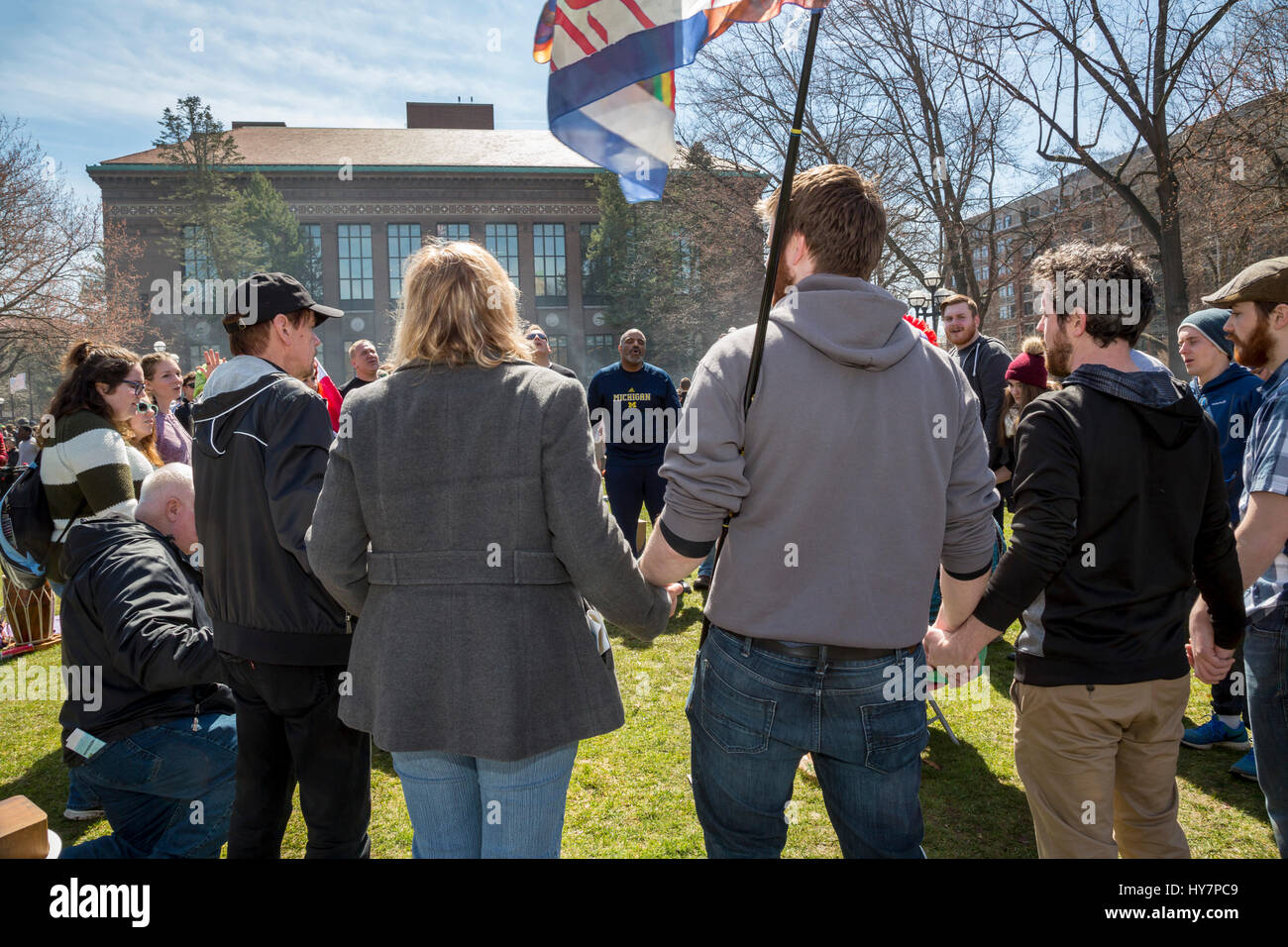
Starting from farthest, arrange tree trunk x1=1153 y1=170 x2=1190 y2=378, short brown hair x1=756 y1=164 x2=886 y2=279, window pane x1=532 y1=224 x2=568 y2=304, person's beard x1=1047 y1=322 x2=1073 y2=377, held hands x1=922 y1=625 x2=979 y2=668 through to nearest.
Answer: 1. window pane x1=532 y1=224 x2=568 y2=304
2. tree trunk x1=1153 y1=170 x2=1190 y2=378
3. person's beard x1=1047 y1=322 x2=1073 y2=377
4. held hands x1=922 y1=625 x2=979 y2=668
5. short brown hair x1=756 y1=164 x2=886 y2=279

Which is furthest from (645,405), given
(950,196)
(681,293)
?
(681,293)

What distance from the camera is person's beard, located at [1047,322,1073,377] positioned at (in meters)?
2.42

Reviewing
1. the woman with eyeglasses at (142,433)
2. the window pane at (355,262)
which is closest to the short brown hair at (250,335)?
the woman with eyeglasses at (142,433)

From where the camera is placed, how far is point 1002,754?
169 inches

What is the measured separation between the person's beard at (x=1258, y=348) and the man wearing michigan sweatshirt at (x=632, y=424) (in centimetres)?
511

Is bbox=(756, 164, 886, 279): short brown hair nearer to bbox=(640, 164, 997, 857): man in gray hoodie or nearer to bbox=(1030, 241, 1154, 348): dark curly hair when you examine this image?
bbox=(640, 164, 997, 857): man in gray hoodie

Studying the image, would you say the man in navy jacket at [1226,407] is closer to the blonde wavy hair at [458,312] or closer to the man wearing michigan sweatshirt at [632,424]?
the blonde wavy hair at [458,312]

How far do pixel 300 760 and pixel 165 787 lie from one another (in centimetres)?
76

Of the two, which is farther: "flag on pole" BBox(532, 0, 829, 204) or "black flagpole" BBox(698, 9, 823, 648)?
"flag on pole" BBox(532, 0, 829, 204)

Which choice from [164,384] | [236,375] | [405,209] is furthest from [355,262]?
[236,375]

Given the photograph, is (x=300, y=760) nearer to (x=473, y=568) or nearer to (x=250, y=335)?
(x=473, y=568)

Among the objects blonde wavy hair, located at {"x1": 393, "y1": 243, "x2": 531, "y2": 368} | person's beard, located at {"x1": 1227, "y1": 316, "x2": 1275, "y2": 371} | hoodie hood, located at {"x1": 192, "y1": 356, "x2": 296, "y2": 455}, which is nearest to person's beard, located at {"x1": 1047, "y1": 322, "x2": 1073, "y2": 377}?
person's beard, located at {"x1": 1227, "y1": 316, "x2": 1275, "y2": 371}

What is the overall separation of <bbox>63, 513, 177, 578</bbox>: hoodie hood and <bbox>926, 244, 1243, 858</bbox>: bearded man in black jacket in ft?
9.15

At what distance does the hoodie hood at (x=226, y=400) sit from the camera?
256 centimetres
